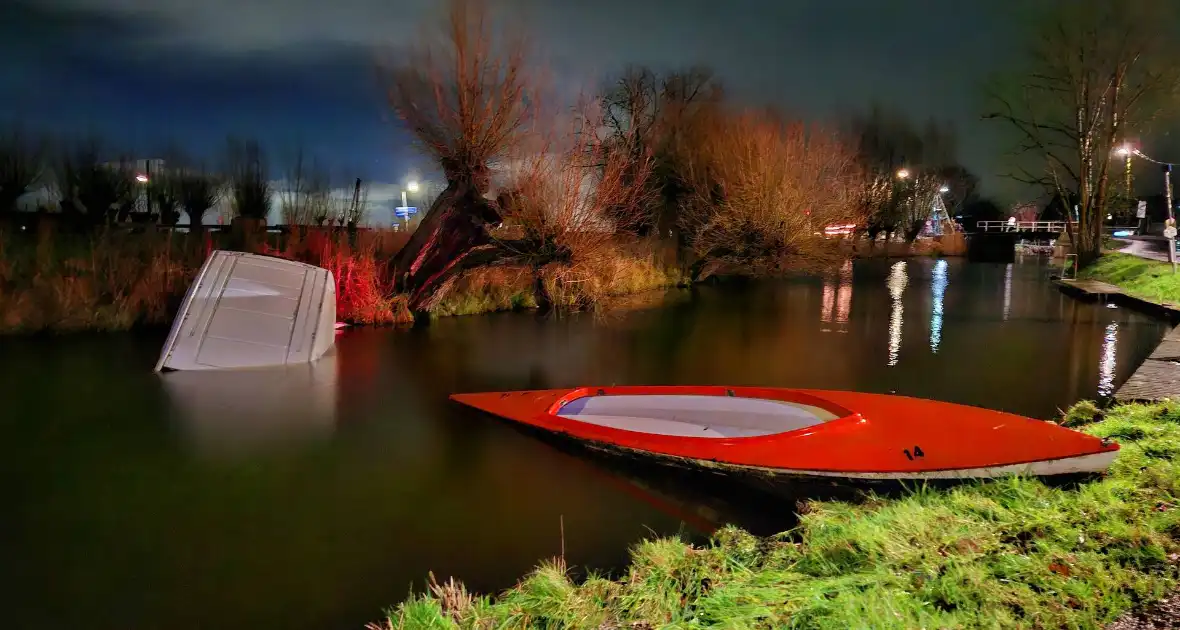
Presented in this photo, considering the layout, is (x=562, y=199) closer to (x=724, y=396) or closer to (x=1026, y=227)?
(x=724, y=396)

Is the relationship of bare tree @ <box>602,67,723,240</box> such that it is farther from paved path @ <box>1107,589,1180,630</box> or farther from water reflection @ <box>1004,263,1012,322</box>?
paved path @ <box>1107,589,1180,630</box>

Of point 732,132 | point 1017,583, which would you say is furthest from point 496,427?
point 732,132

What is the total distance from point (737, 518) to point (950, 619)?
2.54 metres

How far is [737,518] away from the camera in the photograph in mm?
5262

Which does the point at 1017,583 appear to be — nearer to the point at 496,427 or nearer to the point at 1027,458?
the point at 1027,458

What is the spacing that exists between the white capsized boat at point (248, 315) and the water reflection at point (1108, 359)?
1184 centimetres

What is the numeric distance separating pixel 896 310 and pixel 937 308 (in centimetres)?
137

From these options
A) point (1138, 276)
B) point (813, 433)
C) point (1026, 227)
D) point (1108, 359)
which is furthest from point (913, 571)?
point (1026, 227)

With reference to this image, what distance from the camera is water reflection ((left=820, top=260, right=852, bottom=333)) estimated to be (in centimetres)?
1744

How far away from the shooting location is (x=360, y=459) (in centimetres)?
724

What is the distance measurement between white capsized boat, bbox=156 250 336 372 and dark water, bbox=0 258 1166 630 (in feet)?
1.71

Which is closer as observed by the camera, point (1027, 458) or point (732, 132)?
point (1027, 458)

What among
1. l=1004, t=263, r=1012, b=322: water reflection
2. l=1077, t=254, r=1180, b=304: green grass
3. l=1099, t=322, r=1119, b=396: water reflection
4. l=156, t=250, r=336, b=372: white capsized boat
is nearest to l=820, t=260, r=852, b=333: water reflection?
l=1004, t=263, r=1012, b=322: water reflection

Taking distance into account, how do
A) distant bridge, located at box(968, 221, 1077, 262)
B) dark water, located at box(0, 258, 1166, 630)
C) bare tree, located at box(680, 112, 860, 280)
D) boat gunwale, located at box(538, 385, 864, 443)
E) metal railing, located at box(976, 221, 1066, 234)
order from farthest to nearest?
metal railing, located at box(976, 221, 1066, 234) → distant bridge, located at box(968, 221, 1077, 262) → bare tree, located at box(680, 112, 860, 280) → boat gunwale, located at box(538, 385, 864, 443) → dark water, located at box(0, 258, 1166, 630)
